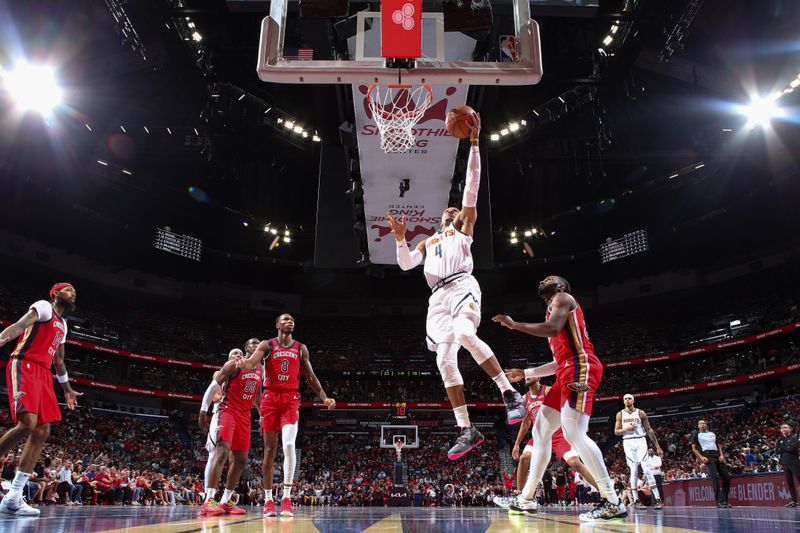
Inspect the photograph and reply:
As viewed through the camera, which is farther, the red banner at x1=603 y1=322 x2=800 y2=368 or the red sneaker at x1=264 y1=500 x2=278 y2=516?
the red banner at x1=603 y1=322 x2=800 y2=368

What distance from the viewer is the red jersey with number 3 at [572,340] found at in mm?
5016

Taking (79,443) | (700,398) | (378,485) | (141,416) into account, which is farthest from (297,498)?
(700,398)

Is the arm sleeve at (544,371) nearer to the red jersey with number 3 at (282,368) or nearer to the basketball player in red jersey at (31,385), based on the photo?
the red jersey with number 3 at (282,368)

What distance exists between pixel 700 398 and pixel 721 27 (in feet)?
69.8

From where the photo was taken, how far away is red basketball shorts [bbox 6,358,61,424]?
5.39 metres

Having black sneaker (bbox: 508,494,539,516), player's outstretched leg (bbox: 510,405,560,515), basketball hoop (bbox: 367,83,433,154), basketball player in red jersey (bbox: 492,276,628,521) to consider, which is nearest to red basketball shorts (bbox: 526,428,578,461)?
black sneaker (bbox: 508,494,539,516)

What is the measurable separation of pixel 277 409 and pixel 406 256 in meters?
2.53

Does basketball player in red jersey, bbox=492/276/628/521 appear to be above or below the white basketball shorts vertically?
below

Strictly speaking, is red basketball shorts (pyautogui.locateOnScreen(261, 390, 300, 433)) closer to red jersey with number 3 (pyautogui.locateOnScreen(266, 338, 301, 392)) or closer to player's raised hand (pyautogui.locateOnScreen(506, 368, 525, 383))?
red jersey with number 3 (pyautogui.locateOnScreen(266, 338, 301, 392))

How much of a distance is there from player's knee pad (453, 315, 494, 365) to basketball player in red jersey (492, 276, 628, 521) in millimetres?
341

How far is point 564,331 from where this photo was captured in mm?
5098

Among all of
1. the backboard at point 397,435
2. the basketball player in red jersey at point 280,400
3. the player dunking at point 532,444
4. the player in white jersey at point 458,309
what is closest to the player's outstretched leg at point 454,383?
the player in white jersey at point 458,309

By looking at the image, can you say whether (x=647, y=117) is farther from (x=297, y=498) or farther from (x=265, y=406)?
(x=297, y=498)

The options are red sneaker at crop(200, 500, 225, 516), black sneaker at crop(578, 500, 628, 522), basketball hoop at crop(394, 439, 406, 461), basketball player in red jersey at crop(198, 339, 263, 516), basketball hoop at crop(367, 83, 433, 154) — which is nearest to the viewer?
black sneaker at crop(578, 500, 628, 522)
